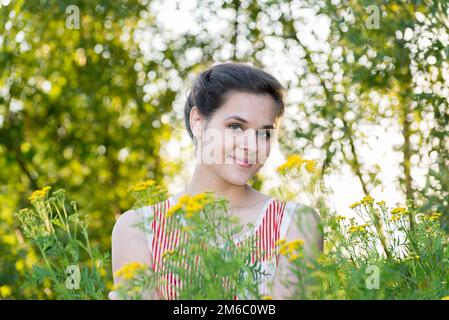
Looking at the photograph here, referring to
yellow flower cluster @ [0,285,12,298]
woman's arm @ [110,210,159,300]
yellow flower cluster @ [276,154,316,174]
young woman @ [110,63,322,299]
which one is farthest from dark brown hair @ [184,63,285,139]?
yellow flower cluster @ [0,285,12,298]

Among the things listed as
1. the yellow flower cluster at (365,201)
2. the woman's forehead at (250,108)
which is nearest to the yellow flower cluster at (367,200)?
the yellow flower cluster at (365,201)

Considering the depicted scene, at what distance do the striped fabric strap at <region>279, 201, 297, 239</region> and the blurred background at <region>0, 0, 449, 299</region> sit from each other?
131 centimetres

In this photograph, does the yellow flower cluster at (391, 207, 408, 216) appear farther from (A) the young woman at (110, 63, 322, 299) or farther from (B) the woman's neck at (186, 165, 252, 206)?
(B) the woman's neck at (186, 165, 252, 206)

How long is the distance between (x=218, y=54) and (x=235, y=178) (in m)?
2.56

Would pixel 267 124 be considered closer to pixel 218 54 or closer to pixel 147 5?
pixel 218 54

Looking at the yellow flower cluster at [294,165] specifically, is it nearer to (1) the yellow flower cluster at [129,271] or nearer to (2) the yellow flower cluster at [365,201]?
(1) the yellow flower cluster at [129,271]

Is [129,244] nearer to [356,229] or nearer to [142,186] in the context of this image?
[142,186]

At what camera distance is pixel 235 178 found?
6.19 feet

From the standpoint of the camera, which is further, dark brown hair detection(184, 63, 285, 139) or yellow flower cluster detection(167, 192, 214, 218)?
dark brown hair detection(184, 63, 285, 139)

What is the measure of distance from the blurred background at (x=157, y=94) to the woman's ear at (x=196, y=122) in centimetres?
130

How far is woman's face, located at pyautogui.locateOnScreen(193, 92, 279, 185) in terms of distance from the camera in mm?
1857
